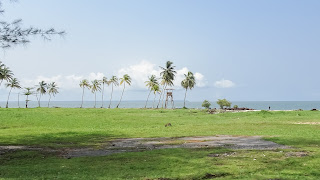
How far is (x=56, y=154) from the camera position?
19.7 metres

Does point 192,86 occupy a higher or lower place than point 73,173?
higher

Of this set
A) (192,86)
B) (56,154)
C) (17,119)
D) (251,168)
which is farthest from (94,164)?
(192,86)

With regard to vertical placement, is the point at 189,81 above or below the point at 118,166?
above

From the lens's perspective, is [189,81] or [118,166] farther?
[189,81]

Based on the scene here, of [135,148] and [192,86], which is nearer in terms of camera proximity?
[135,148]

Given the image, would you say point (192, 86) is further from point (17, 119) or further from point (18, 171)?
point (18, 171)

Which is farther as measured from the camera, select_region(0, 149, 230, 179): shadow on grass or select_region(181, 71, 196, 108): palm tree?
select_region(181, 71, 196, 108): palm tree

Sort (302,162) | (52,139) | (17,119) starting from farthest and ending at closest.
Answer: (17,119) → (52,139) → (302,162)

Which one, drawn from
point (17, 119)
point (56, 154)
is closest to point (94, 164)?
point (56, 154)

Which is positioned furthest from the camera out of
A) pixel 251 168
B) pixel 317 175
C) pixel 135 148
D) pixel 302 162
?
pixel 135 148

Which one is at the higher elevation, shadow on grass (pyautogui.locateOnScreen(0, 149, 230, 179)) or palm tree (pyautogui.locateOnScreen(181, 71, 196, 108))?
palm tree (pyautogui.locateOnScreen(181, 71, 196, 108))

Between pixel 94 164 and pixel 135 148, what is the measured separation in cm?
592

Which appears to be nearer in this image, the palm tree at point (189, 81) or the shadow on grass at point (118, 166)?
the shadow on grass at point (118, 166)

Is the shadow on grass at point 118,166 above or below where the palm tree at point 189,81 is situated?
below
